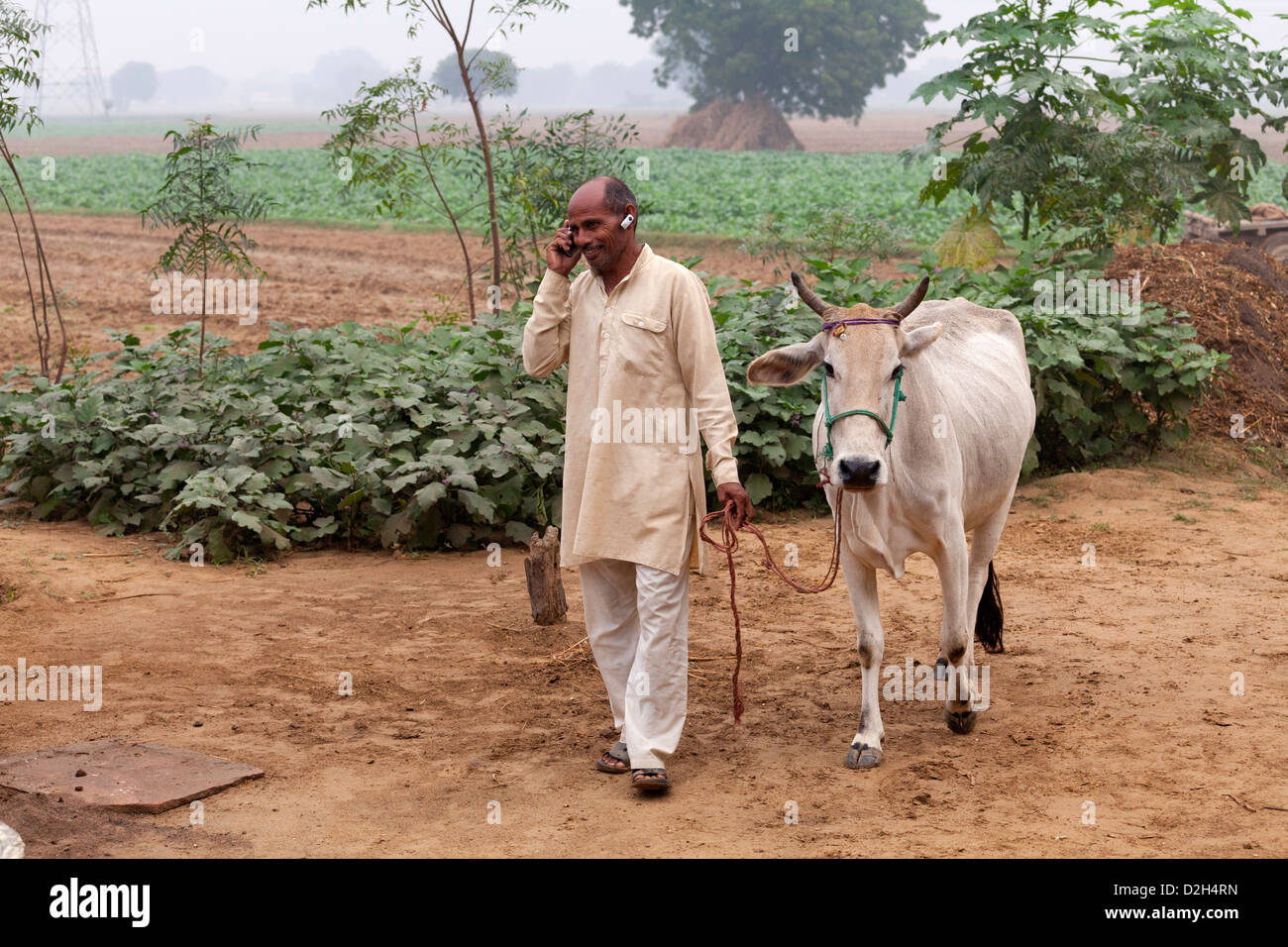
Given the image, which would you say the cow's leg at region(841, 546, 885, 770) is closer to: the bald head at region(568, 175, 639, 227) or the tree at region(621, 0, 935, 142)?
the bald head at region(568, 175, 639, 227)

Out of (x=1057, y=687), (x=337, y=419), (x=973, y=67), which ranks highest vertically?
(x=973, y=67)

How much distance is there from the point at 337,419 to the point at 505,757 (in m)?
3.60

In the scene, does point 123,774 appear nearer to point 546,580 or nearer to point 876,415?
point 546,580

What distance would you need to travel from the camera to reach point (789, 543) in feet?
26.8

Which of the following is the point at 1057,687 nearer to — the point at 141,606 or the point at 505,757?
→ the point at 505,757

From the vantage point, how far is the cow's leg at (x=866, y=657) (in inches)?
198

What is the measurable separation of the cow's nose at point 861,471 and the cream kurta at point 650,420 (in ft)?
1.35

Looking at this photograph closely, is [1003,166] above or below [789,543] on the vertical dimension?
above

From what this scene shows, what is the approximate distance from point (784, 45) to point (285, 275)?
37571mm

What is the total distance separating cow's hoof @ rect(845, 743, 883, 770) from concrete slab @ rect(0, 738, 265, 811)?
7.36ft

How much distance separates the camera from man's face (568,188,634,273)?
461 centimetres

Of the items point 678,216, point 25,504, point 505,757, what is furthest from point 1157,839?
point 678,216

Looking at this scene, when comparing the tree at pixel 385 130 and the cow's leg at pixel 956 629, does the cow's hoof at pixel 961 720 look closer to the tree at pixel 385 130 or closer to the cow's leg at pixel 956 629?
the cow's leg at pixel 956 629

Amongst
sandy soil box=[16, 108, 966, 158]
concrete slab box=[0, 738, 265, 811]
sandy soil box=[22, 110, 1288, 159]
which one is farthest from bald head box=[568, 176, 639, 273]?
sandy soil box=[16, 108, 966, 158]
